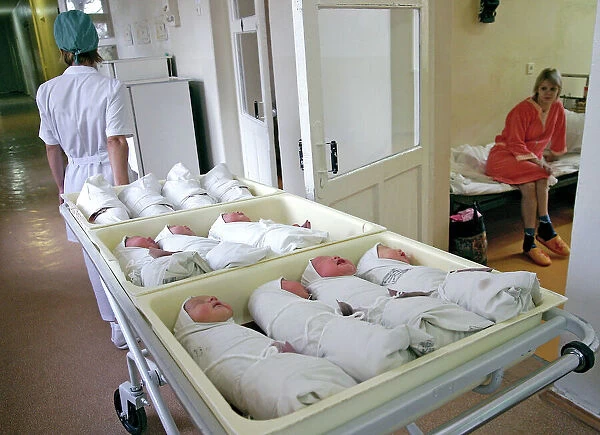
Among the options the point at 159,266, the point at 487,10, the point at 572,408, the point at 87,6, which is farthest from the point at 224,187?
the point at 87,6

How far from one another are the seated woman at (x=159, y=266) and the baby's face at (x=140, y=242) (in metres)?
0.08

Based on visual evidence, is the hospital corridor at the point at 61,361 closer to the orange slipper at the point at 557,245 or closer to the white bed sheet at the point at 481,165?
the orange slipper at the point at 557,245

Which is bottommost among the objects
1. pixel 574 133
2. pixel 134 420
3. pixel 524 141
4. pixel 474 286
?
pixel 134 420

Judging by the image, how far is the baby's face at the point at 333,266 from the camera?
1227 mm

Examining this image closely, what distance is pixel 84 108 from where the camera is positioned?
2.30 metres

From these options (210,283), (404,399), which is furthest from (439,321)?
(210,283)

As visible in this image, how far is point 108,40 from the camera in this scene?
21.2ft

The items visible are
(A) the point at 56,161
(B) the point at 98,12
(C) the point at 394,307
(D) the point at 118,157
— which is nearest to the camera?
(C) the point at 394,307

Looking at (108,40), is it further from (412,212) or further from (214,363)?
(214,363)

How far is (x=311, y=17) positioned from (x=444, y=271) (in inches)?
47.8

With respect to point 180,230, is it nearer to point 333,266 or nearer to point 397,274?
point 333,266

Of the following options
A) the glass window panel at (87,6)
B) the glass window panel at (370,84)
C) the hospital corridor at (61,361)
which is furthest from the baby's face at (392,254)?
the glass window panel at (87,6)

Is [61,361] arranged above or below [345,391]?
below

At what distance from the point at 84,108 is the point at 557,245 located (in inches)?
123
